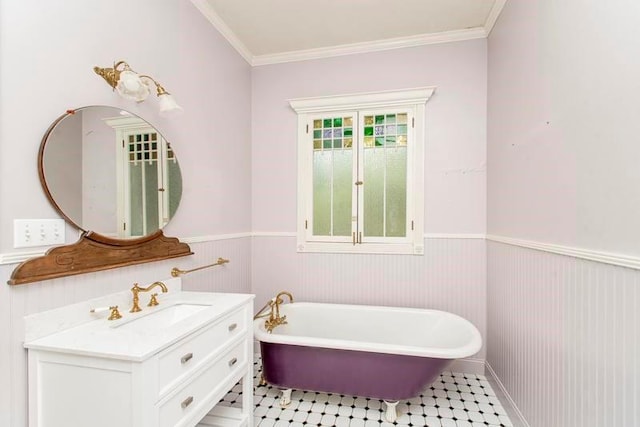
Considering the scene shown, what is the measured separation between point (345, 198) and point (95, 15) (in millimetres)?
1982

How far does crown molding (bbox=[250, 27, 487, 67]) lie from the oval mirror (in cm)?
153

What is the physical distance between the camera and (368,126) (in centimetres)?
265

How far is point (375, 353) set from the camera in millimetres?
1807

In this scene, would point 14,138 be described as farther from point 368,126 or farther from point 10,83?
point 368,126

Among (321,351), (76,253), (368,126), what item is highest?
(368,126)

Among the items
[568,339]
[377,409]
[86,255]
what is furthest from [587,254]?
[86,255]

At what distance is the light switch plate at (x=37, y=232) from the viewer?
42.9 inches

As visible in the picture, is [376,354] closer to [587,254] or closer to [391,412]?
[391,412]

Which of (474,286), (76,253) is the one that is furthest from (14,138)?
(474,286)

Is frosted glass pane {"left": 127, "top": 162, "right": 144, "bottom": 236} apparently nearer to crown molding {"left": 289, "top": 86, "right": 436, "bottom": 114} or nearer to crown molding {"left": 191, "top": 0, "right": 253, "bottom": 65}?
crown molding {"left": 191, "top": 0, "right": 253, "bottom": 65}

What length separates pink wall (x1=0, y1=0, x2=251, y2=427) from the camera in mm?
1070

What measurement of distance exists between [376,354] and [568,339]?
94cm

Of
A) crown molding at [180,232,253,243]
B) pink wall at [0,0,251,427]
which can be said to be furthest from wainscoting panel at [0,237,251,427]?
crown molding at [180,232,253,243]

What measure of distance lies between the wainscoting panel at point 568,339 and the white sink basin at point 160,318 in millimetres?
1679
